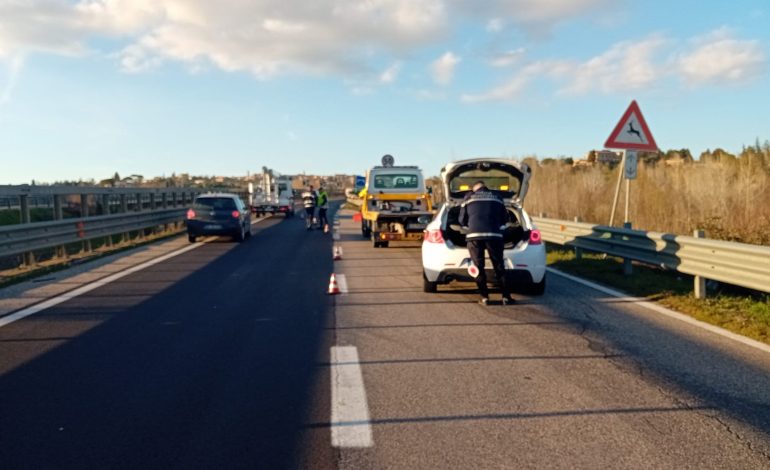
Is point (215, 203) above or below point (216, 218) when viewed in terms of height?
above

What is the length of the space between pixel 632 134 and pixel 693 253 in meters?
4.08

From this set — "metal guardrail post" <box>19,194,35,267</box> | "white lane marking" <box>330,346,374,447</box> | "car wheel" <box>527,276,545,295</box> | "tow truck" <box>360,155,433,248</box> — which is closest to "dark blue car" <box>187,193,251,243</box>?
"tow truck" <box>360,155,433,248</box>

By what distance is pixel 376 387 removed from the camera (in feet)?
18.3

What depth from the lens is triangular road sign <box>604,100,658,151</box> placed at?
12.8m

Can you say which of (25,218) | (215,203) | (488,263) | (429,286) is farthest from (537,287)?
(215,203)

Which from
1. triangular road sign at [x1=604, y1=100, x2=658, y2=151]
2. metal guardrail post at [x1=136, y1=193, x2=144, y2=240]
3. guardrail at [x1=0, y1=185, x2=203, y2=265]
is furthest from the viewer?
metal guardrail post at [x1=136, y1=193, x2=144, y2=240]

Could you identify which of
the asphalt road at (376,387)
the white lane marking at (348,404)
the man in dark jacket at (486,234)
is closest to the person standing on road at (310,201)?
the asphalt road at (376,387)

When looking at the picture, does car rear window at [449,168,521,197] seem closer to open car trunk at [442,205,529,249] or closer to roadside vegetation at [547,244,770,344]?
open car trunk at [442,205,529,249]

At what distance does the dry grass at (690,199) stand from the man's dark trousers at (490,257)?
5.03 metres

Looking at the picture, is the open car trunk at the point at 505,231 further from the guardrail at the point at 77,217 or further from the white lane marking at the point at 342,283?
the guardrail at the point at 77,217

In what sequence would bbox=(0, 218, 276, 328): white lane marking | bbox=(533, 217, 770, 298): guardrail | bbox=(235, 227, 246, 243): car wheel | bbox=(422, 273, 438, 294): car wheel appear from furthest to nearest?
bbox=(235, 227, 246, 243): car wheel, bbox=(422, 273, 438, 294): car wheel, bbox=(0, 218, 276, 328): white lane marking, bbox=(533, 217, 770, 298): guardrail

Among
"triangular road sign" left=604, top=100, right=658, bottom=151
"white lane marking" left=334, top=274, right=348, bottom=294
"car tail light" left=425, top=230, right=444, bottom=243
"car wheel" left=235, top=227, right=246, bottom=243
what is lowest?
"white lane marking" left=334, top=274, right=348, bottom=294

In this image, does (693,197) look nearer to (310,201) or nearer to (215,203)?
(215,203)

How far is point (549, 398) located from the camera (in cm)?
527
